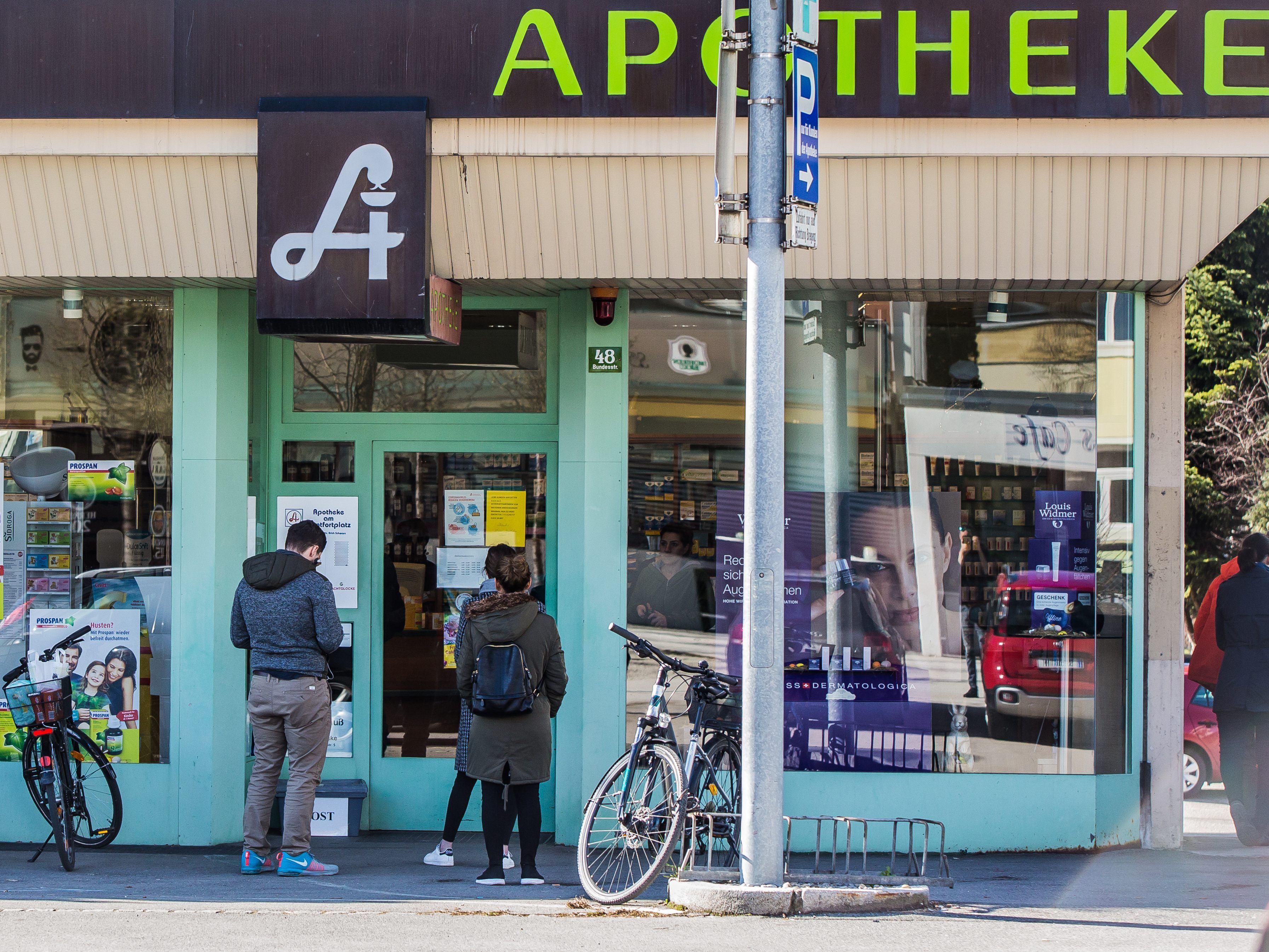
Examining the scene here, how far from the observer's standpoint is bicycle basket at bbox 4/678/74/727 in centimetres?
730

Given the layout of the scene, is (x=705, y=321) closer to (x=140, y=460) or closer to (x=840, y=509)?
(x=840, y=509)

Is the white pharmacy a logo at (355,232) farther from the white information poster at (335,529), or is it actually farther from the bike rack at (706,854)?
the bike rack at (706,854)

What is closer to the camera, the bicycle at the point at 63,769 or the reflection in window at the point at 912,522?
the bicycle at the point at 63,769

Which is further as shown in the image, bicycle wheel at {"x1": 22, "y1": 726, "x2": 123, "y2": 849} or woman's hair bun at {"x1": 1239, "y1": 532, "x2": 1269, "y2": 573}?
woman's hair bun at {"x1": 1239, "y1": 532, "x2": 1269, "y2": 573}

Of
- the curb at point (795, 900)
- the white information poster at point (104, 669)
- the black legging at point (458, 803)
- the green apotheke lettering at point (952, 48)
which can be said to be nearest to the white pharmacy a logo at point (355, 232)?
the green apotheke lettering at point (952, 48)

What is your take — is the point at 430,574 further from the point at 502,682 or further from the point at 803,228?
the point at 803,228

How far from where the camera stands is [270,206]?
284 inches

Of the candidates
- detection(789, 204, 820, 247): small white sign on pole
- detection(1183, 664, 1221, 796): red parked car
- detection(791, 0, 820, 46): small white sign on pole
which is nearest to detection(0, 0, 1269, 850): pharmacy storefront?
detection(791, 0, 820, 46): small white sign on pole


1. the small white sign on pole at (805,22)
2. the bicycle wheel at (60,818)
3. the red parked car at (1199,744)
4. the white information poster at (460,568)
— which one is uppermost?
the small white sign on pole at (805,22)

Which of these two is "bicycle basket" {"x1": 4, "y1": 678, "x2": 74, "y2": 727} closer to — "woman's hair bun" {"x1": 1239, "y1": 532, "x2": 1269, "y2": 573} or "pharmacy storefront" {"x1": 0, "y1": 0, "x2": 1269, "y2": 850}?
"pharmacy storefront" {"x1": 0, "y1": 0, "x2": 1269, "y2": 850}

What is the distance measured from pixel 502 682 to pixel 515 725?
245 millimetres

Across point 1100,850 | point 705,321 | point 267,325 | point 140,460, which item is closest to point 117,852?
point 140,460

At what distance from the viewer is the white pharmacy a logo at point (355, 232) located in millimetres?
7203

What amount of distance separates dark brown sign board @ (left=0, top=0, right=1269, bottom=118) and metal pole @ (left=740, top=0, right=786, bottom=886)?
51.3 inches
